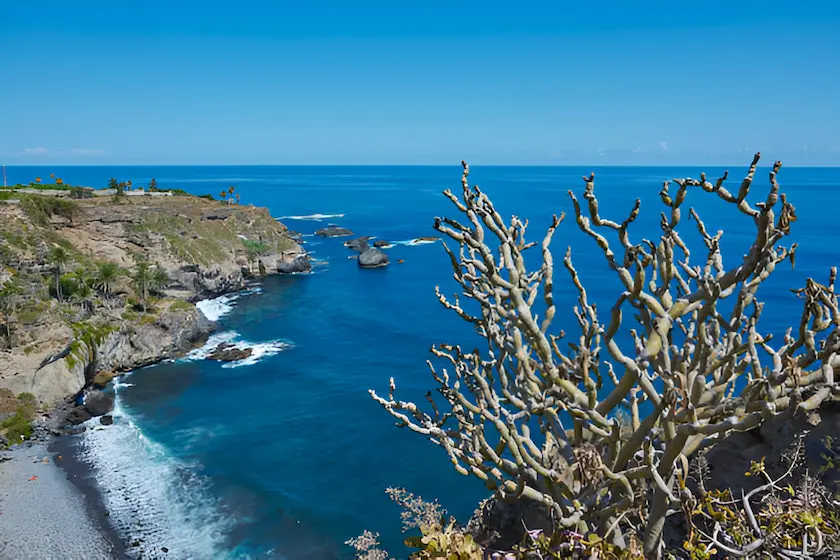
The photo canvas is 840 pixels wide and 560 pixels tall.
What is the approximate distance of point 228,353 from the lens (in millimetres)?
64000

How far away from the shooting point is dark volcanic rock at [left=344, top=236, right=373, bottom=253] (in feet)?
424

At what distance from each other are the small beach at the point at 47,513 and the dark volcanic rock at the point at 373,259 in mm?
71412

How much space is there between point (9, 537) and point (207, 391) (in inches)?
907

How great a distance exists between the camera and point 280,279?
336 ft

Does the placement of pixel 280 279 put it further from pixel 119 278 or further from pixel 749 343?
pixel 749 343

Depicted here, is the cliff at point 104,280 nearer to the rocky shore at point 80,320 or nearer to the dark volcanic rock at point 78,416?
the rocky shore at point 80,320

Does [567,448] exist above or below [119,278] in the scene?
above

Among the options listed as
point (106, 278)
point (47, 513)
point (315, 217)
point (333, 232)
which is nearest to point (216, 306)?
point (106, 278)

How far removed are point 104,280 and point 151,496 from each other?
35427 millimetres

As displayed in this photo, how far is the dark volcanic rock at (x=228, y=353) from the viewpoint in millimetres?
63562

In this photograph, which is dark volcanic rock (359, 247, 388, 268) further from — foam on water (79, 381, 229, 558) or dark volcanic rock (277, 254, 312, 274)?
foam on water (79, 381, 229, 558)

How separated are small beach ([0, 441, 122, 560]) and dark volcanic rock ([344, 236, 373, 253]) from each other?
293 ft

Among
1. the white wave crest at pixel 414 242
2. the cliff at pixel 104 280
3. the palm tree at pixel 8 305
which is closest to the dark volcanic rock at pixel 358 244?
the white wave crest at pixel 414 242

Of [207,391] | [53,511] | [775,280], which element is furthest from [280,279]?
[775,280]
